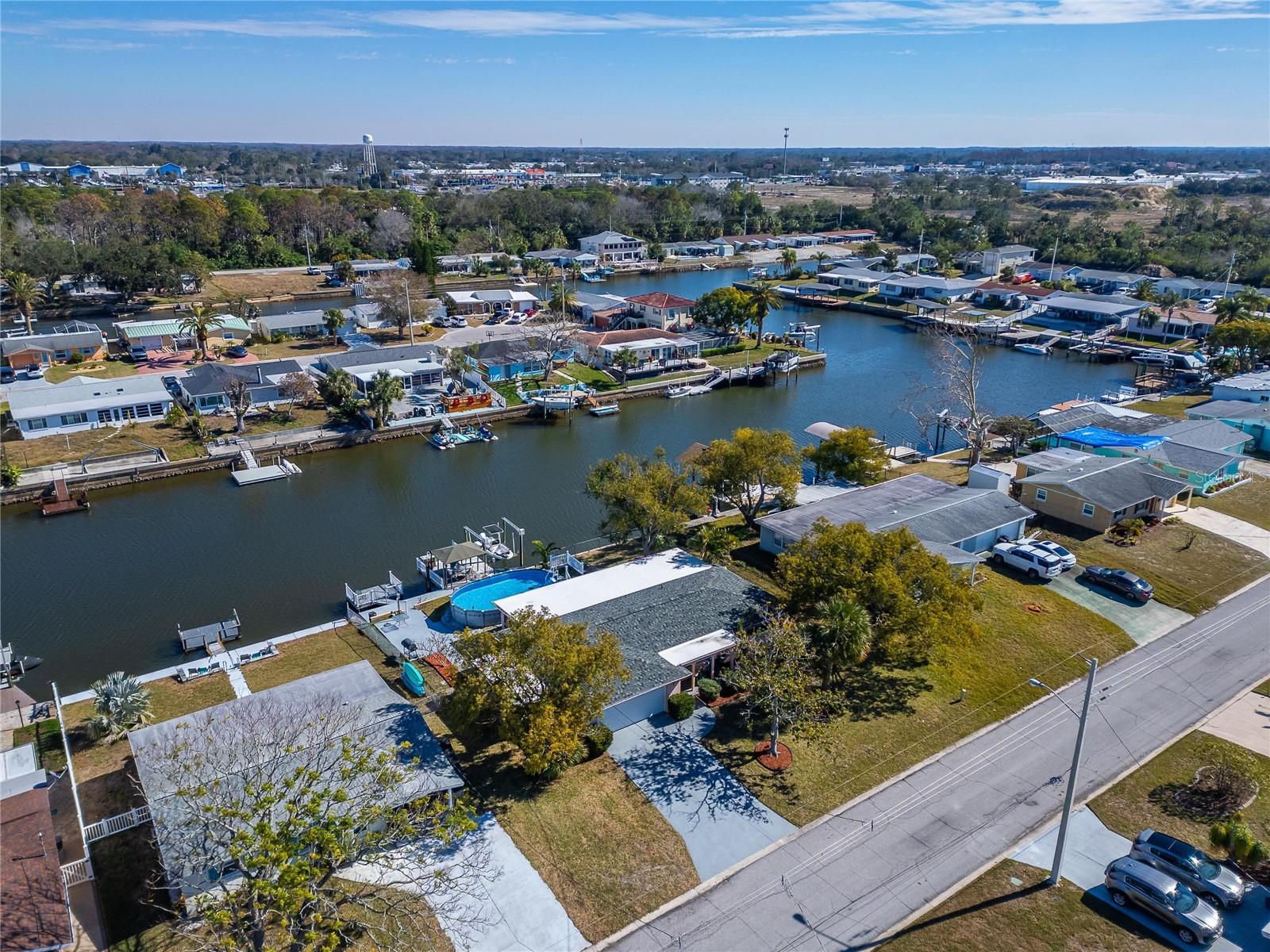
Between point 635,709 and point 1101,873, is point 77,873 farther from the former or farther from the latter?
point 1101,873

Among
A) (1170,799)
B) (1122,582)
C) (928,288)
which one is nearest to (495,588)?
(1170,799)

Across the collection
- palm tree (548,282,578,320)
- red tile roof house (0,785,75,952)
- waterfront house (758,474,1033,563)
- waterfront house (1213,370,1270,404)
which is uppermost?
palm tree (548,282,578,320)

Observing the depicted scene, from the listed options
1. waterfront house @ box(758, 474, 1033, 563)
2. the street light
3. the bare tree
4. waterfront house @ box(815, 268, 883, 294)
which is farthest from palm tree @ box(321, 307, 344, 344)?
the street light

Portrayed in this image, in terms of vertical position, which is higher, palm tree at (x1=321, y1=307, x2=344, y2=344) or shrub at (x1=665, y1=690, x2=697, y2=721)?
palm tree at (x1=321, y1=307, x2=344, y2=344)

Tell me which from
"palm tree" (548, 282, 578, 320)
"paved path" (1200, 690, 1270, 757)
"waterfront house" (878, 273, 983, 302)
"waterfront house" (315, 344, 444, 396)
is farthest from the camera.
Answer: "waterfront house" (878, 273, 983, 302)

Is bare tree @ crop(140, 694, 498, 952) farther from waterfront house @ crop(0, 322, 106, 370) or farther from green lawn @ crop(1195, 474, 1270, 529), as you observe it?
waterfront house @ crop(0, 322, 106, 370)

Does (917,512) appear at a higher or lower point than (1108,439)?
higher
